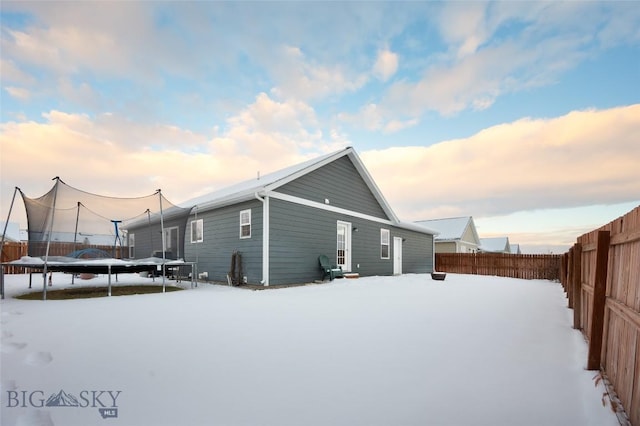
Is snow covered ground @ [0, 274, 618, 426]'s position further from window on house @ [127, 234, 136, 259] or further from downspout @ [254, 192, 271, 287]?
window on house @ [127, 234, 136, 259]

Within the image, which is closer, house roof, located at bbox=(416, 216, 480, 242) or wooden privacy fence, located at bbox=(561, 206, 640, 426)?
wooden privacy fence, located at bbox=(561, 206, 640, 426)

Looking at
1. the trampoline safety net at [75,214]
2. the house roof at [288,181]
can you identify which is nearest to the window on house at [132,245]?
the trampoline safety net at [75,214]

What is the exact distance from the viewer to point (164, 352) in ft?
10.4

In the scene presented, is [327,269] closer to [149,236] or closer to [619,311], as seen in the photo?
[619,311]

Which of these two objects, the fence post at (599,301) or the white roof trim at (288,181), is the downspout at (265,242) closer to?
the white roof trim at (288,181)

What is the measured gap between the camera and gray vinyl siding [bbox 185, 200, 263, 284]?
9078 millimetres

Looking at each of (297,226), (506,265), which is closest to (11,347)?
(297,226)

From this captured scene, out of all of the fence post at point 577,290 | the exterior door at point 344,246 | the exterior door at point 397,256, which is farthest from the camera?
the exterior door at point 397,256

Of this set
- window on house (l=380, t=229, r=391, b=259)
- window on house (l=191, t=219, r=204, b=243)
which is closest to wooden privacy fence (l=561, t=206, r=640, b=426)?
window on house (l=191, t=219, r=204, b=243)

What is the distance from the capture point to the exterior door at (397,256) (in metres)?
15.3

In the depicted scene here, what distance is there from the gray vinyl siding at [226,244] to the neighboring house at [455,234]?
16.9m

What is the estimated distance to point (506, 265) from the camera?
16.8 m

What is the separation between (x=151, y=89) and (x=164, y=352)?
836cm

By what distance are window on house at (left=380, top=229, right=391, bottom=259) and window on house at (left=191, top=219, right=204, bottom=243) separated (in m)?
7.57
